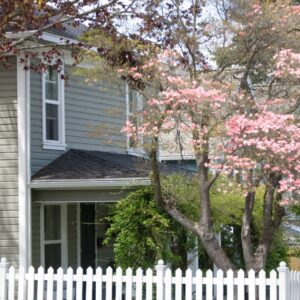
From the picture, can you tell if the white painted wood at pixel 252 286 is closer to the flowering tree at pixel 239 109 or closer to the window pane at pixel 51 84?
the flowering tree at pixel 239 109

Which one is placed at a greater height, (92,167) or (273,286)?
(92,167)

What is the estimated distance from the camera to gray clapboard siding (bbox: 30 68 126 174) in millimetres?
15031

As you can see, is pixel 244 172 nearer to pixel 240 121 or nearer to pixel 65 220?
pixel 240 121

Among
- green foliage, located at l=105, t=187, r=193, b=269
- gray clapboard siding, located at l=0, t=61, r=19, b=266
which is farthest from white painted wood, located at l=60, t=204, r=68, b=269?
green foliage, located at l=105, t=187, r=193, b=269

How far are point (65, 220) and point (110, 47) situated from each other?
6.35m

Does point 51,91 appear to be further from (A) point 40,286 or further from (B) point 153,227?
(A) point 40,286

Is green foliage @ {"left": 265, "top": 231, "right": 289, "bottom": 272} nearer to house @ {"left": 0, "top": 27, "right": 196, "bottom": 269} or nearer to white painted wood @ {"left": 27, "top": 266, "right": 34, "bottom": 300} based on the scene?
house @ {"left": 0, "top": 27, "right": 196, "bottom": 269}

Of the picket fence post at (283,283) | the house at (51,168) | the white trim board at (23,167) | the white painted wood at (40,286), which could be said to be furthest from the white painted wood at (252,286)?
the white trim board at (23,167)

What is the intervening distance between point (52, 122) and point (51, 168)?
4.12ft

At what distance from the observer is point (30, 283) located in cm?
1037

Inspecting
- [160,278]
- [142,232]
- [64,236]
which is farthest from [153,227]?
[64,236]

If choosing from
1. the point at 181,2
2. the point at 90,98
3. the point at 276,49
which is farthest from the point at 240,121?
the point at 90,98

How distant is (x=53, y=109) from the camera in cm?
1576

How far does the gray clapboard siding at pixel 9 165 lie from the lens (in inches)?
575
